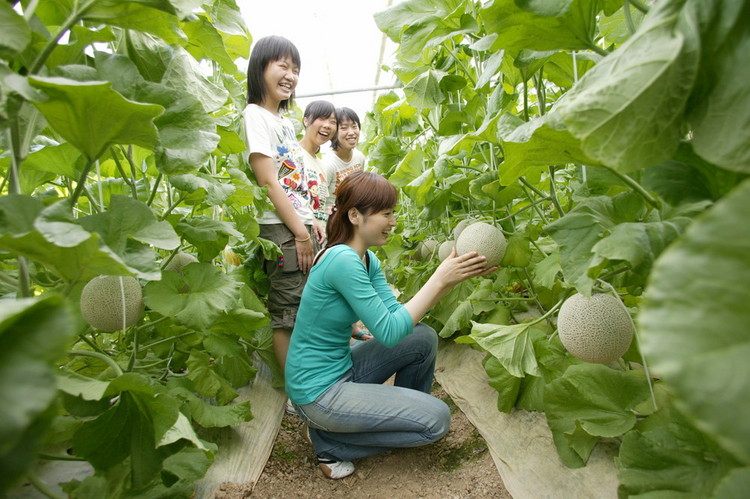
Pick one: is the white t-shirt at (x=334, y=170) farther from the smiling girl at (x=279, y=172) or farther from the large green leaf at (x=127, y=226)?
the large green leaf at (x=127, y=226)

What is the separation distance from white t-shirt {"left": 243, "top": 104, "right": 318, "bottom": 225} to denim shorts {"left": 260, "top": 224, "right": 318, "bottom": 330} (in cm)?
6

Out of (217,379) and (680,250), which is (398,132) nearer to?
(217,379)

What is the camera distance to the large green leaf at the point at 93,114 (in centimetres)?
64

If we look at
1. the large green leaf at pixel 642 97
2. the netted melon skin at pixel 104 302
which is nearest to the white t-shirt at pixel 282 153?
the netted melon skin at pixel 104 302

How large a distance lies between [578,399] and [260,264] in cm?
180

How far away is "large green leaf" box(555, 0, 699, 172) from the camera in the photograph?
512 mm

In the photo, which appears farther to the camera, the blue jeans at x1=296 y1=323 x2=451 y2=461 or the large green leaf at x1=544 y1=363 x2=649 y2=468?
the blue jeans at x1=296 y1=323 x2=451 y2=461

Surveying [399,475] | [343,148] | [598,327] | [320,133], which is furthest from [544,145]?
[343,148]

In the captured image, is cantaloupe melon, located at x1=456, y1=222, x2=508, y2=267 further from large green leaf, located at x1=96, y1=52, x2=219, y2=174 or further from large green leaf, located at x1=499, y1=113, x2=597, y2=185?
large green leaf, located at x1=96, y1=52, x2=219, y2=174

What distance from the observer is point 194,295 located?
4.47 ft

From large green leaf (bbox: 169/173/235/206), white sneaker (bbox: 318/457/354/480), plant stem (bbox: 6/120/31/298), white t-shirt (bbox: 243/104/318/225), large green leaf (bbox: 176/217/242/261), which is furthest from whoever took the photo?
white t-shirt (bbox: 243/104/318/225)

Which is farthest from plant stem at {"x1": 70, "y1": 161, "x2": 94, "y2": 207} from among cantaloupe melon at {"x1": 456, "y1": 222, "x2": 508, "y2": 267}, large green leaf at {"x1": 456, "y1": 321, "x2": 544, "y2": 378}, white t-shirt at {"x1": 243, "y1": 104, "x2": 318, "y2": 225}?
white t-shirt at {"x1": 243, "y1": 104, "x2": 318, "y2": 225}

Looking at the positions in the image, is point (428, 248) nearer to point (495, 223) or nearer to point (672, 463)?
point (495, 223)

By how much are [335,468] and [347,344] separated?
44 centimetres
